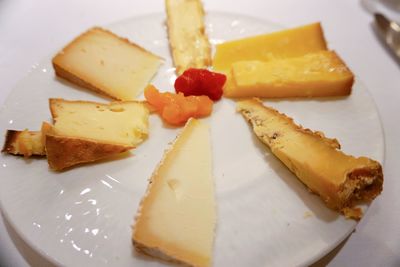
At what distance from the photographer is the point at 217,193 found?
105 cm

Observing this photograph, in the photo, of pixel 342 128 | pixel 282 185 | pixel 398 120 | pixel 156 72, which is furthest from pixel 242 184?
pixel 398 120

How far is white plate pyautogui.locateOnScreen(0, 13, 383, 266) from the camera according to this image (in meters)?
0.92

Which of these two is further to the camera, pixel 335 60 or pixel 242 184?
pixel 335 60

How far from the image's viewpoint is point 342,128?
3.92 ft

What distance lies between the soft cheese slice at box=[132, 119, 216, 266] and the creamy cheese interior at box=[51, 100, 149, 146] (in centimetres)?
15

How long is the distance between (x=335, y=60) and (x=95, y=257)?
100cm

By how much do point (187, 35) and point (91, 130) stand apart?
1.97ft

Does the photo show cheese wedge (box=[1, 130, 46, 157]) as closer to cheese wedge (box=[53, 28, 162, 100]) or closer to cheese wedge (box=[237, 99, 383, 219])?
cheese wedge (box=[53, 28, 162, 100])

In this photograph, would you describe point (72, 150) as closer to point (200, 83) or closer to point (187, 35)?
point (200, 83)

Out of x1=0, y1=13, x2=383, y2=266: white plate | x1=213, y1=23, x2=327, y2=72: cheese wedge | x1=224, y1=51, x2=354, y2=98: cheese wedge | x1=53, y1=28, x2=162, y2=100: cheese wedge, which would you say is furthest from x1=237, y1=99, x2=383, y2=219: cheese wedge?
x1=53, y1=28, x2=162, y2=100: cheese wedge

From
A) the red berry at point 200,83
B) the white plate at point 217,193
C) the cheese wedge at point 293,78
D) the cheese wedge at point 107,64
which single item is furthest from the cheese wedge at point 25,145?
the cheese wedge at point 293,78

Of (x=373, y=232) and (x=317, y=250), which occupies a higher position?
(x=317, y=250)

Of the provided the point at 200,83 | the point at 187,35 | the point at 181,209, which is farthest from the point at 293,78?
the point at 181,209

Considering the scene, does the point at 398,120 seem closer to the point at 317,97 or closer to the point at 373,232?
the point at 317,97
